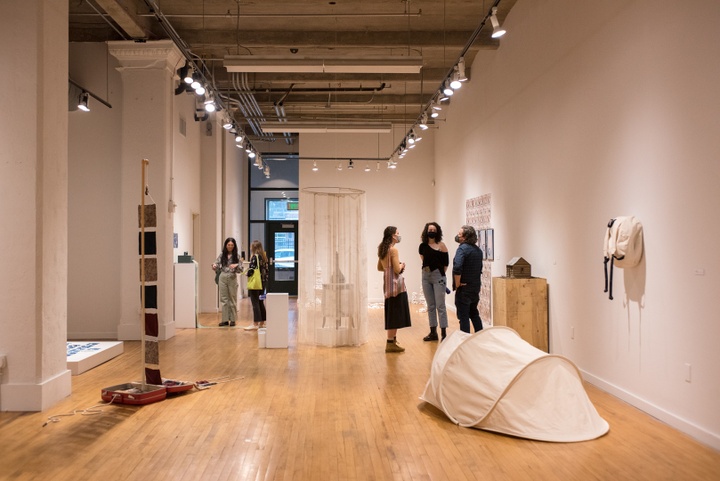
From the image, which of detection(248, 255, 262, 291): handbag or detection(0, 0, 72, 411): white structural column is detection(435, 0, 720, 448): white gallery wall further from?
detection(0, 0, 72, 411): white structural column

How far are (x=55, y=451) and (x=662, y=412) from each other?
4368 millimetres

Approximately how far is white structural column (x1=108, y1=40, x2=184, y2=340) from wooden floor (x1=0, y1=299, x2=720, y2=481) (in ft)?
8.98

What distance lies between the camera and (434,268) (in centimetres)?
912

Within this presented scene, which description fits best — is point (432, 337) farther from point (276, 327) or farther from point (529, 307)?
point (276, 327)

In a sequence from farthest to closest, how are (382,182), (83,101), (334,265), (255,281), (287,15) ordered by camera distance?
(382,182) → (255,281) → (287,15) → (334,265) → (83,101)

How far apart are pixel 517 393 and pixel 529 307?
10.3 feet

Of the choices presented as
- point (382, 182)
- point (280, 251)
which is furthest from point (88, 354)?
point (280, 251)

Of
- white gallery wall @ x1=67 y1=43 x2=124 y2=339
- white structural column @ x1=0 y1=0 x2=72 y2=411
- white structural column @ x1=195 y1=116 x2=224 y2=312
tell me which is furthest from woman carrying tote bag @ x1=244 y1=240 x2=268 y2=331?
white structural column @ x1=0 y1=0 x2=72 y2=411

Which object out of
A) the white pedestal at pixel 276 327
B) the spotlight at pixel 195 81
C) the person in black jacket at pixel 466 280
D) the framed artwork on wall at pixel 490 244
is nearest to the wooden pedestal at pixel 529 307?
the person in black jacket at pixel 466 280

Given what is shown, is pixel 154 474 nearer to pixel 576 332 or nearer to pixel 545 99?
pixel 576 332

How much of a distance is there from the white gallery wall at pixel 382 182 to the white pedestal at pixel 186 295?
6.04 m

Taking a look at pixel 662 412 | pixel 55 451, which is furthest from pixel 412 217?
pixel 55 451

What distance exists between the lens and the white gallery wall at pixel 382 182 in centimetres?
1675

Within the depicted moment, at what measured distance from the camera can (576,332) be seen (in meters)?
6.95
